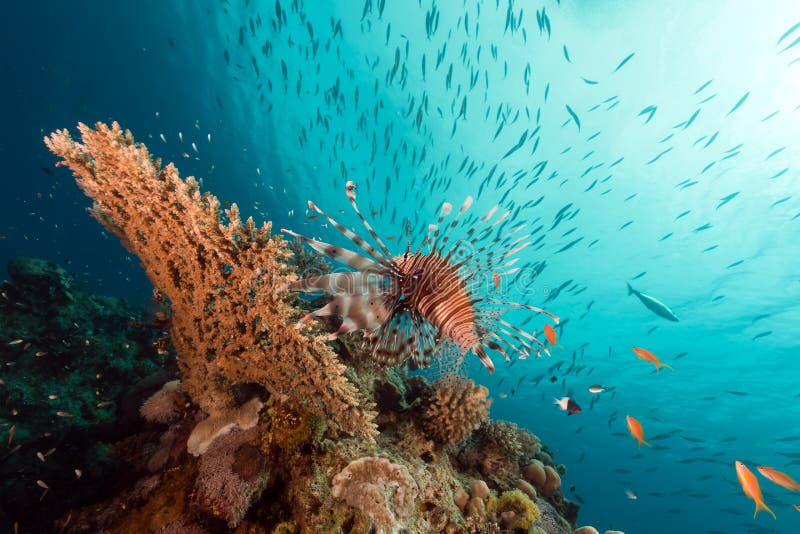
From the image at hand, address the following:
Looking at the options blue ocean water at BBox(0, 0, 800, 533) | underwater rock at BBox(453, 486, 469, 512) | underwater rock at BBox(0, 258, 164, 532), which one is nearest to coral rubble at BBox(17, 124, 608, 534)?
underwater rock at BBox(453, 486, 469, 512)

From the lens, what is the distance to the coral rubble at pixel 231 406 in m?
1.85

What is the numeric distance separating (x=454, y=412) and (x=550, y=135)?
68.7 ft

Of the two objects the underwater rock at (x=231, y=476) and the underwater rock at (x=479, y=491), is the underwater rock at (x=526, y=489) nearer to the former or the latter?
the underwater rock at (x=479, y=491)

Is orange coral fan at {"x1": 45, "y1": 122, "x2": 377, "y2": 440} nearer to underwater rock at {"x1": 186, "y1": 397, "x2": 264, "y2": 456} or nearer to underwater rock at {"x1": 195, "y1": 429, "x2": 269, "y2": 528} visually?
underwater rock at {"x1": 186, "y1": 397, "x2": 264, "y2": 456}

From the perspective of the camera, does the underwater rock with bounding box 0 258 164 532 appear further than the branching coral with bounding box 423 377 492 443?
No

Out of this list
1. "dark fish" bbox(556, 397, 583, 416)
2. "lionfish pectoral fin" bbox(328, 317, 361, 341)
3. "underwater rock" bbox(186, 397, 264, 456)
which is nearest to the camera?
"lionfish pectoral fin" bbox(328, 317, 361, 341)

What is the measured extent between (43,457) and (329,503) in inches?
127

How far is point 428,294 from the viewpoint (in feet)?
8.37

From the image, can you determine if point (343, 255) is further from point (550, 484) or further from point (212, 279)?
point (550, 484)

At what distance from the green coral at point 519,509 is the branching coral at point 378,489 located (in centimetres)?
130

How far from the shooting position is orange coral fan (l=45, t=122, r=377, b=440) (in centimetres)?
185

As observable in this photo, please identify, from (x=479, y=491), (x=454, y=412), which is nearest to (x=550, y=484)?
(x=479, y=491)

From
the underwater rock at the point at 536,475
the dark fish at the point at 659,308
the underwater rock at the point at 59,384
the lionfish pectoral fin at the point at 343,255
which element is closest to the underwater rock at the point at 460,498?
the underwater rock at the point at 536,475

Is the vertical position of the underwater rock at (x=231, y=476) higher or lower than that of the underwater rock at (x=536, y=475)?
higher
